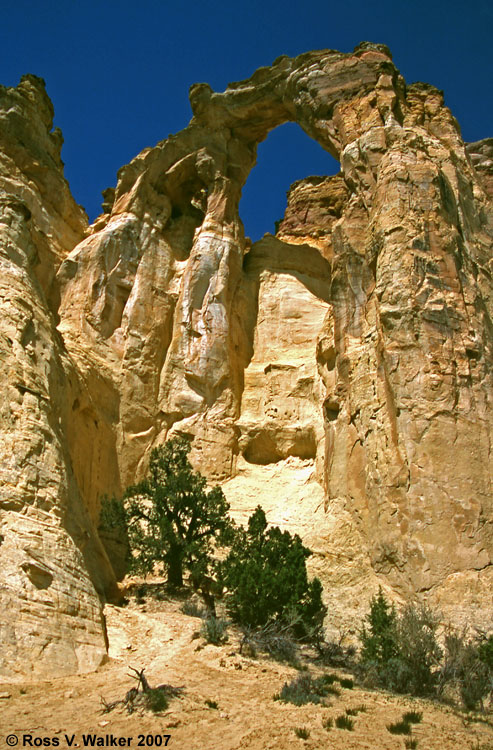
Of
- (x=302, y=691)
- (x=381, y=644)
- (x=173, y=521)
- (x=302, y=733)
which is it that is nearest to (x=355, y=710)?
(x=302, y=691)

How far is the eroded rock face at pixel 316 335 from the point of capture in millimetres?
16672

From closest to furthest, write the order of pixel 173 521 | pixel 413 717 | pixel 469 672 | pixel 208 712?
pixel 208 712
pixel 413 717
pixel 469 672
pixel 173 521

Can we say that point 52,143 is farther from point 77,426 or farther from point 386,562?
point 386,562

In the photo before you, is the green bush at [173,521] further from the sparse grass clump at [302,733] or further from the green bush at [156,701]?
the sparse grass clump at [302,733]

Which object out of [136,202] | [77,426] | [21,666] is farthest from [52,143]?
[21,666]

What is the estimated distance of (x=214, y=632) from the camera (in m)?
12.0

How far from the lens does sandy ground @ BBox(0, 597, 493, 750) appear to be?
7488 mm

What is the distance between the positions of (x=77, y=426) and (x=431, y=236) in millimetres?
12132

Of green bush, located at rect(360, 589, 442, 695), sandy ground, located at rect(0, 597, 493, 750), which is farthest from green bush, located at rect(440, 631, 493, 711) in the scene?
sandy ground, located at rect(0, 597, 493, 750)

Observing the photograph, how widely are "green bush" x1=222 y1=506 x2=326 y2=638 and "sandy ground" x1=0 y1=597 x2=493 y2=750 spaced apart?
1.41 m

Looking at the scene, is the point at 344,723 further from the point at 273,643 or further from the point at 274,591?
the point at 274,591

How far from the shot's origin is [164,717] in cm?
808

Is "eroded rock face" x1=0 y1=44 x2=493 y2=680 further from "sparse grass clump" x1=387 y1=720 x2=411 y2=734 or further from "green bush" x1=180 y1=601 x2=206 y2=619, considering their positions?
"sparse grass clump" x1=387 y1=720 x2=411 y2=734

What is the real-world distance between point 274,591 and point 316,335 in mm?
→ 15332
